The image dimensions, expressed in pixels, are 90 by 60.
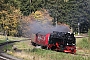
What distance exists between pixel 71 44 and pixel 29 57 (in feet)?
39.3

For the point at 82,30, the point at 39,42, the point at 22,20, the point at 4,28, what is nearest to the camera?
the point at 39,42

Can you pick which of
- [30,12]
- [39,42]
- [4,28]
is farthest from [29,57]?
[30,12]

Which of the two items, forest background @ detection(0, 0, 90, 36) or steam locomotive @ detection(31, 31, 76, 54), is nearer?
steam locomotive @ detection(31, 31, 76, 54)

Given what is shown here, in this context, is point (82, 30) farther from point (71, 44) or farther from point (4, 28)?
point (71, 44)

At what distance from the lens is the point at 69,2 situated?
99.9 metres

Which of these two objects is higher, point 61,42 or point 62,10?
point 62,10

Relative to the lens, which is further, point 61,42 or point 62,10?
point 62,10

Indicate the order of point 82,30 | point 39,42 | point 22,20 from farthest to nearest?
point 82,30, point 22,20, point 39,42

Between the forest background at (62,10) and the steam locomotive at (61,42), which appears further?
the forest background at (62,10)

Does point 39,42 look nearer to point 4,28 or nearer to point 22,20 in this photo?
point 4,28

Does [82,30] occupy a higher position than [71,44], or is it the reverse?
[71,44]

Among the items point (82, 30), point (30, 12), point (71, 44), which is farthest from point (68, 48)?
point (82, 30)

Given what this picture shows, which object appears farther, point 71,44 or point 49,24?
point 49,24

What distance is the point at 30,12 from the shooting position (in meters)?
97.6
